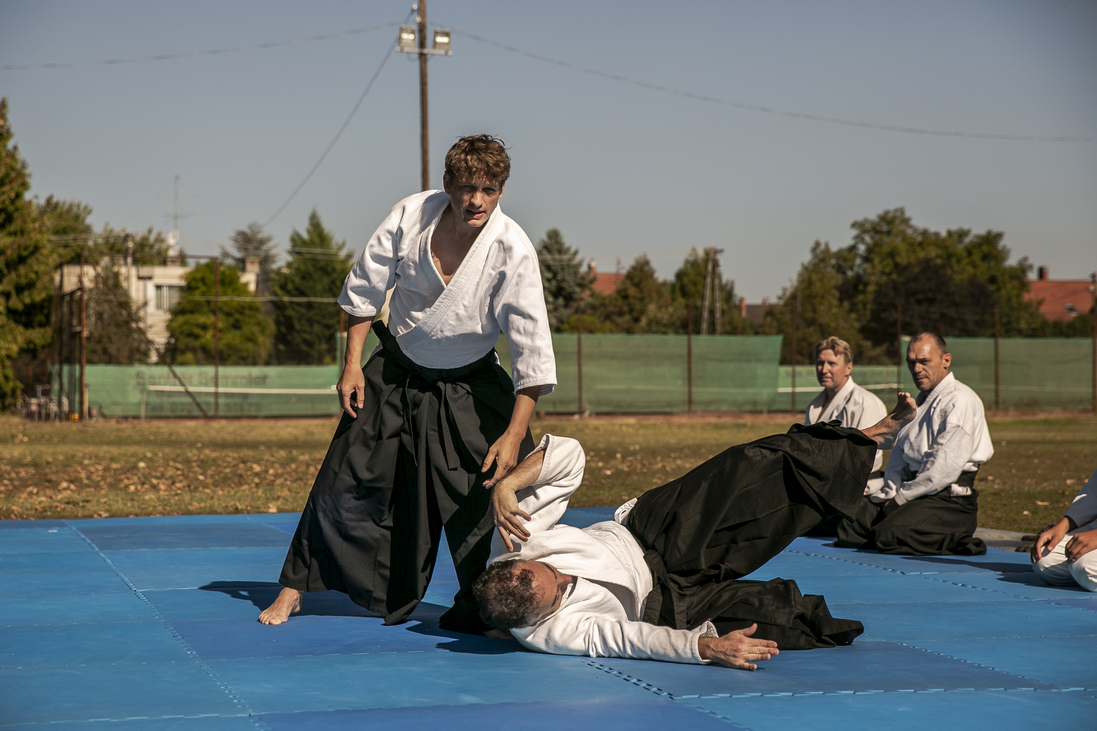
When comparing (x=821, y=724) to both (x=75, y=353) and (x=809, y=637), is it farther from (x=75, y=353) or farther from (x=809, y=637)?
(x=75, y=353)

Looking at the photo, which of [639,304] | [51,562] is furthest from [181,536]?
[639,304]

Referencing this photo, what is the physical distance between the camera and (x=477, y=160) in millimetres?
3816

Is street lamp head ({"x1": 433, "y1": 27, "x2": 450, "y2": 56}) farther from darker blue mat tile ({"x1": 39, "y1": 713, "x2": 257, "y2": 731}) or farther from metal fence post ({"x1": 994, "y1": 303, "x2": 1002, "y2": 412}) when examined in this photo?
darker blue mat tile ({"x1": 39, "y1": 713, "x2": 257, "y2": 731})

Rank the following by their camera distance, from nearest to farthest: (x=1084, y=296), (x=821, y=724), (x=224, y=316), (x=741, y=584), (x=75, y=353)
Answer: (x=821, y=724), (x=741, y=584), (x=75, y=353), (x=224, y=316), (x=1084, y=296)

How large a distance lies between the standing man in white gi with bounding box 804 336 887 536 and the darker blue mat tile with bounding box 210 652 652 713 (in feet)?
12.3

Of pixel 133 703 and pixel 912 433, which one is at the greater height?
pixel 912 433

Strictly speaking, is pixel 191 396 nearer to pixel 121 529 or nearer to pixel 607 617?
pixel 121 529

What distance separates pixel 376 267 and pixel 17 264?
27156 mm

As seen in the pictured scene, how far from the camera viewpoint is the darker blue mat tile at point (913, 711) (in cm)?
288

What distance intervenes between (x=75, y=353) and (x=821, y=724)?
25158mm

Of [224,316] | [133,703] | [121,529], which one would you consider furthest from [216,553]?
[224,316]

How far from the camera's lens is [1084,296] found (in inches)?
3332

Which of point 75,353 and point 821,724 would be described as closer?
point 821,724

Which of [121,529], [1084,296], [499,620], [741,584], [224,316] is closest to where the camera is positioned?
[499,620]
